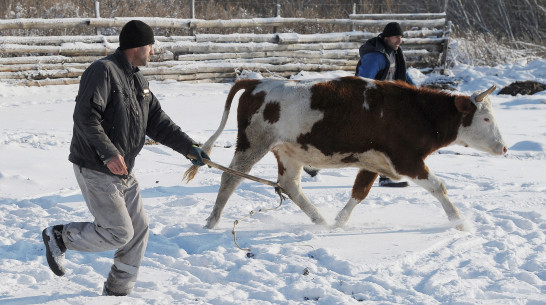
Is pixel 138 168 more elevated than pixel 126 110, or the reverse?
pixel 126 110

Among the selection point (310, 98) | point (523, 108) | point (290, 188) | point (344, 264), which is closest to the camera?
point (344, 264)

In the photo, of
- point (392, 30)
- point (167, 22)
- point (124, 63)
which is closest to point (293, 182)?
point (392, 30)

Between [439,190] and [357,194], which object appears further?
[357,194]

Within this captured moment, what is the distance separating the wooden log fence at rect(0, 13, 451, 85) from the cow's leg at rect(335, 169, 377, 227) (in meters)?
9.31

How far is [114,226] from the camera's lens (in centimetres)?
393

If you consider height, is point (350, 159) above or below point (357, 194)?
above

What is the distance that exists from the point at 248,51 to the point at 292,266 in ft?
39.6

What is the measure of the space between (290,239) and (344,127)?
103 centimetres

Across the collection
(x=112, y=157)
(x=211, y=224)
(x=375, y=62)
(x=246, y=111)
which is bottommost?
(x=211, y=224)

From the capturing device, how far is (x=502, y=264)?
489 cm

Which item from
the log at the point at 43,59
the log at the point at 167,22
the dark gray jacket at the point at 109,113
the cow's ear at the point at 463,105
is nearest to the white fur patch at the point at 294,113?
the cow's ear at the point at 463,105

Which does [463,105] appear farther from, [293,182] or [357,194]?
[293,182]

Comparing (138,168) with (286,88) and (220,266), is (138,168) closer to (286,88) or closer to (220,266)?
(286,88)

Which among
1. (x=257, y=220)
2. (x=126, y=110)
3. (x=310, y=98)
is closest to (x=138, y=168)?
(x=257, y=220)
